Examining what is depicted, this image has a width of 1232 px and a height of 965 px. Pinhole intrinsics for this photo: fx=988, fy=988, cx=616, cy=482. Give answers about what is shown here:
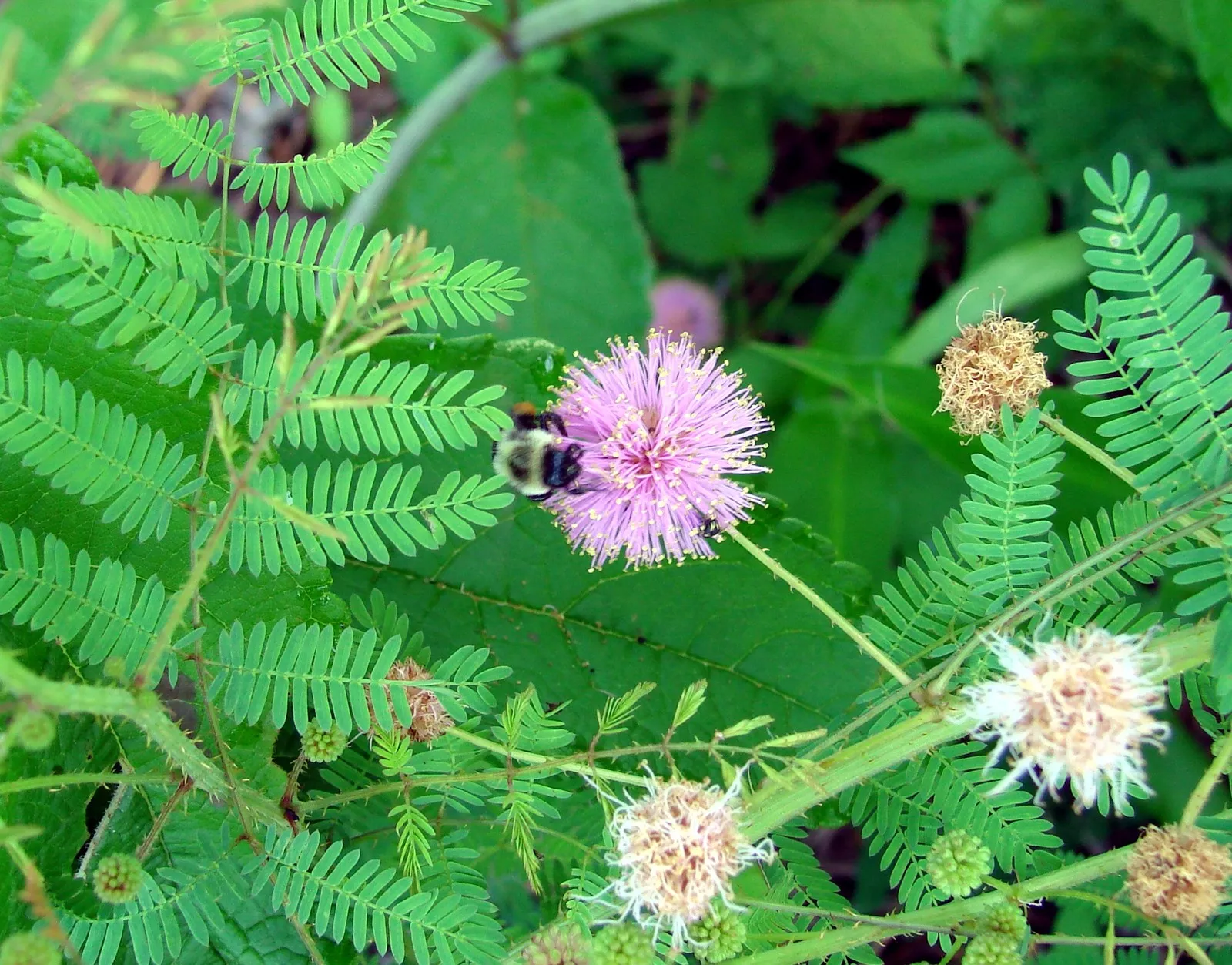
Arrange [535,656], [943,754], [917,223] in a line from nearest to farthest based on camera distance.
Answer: [943,754] → [535,656] → [917,223]

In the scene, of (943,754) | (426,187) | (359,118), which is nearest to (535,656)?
(943,754)

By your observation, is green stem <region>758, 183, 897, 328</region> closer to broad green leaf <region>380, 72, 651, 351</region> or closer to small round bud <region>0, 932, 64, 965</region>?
broad green leaf <region>380, 72, 651, 351</region>

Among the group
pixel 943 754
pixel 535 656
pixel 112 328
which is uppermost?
pixel 943 754

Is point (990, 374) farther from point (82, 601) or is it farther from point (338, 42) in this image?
point (82, 601)

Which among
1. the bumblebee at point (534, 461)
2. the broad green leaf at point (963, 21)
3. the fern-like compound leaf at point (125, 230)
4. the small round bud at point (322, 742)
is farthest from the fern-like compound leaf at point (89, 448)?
the broad green leaf at point (963, 21)

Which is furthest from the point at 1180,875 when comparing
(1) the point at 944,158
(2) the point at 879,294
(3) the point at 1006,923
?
(1) the point at 944,158

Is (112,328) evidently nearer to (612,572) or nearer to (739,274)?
(612,572)

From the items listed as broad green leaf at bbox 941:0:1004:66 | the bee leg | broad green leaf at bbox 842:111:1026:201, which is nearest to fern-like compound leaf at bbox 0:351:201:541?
the bee leg
